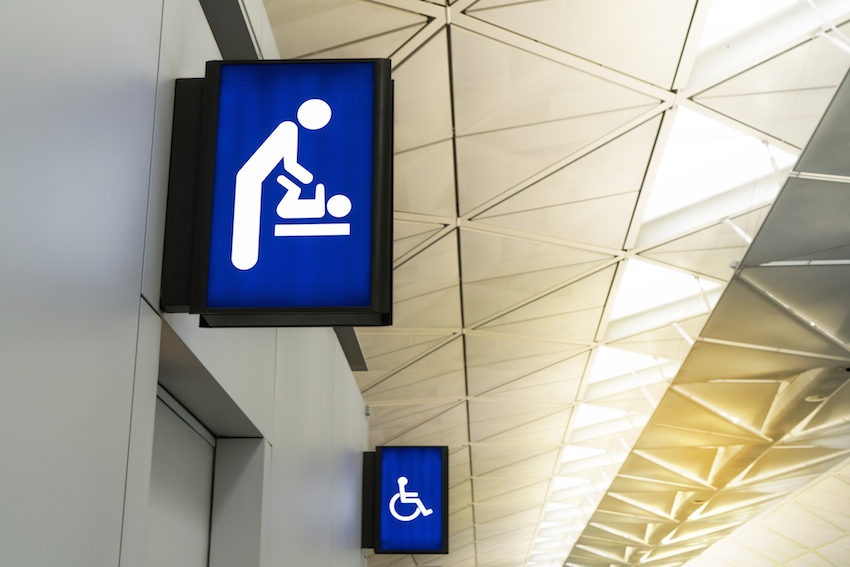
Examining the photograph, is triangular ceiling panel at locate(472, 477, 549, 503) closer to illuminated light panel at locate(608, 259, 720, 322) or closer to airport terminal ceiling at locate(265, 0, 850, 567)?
airport terminal ceiling at locate(265, 0, 850, 567)

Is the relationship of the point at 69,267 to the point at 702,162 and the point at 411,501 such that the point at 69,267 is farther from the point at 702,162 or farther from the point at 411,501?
the point at 702,162

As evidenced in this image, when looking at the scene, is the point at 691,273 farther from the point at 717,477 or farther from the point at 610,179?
the point at 717,477

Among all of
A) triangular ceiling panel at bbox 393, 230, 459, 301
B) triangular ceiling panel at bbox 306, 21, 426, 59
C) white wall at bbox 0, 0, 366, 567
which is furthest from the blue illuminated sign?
white wall at bbox 0, 0, 366, 567

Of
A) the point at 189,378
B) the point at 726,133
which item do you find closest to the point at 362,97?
the point at 189,378

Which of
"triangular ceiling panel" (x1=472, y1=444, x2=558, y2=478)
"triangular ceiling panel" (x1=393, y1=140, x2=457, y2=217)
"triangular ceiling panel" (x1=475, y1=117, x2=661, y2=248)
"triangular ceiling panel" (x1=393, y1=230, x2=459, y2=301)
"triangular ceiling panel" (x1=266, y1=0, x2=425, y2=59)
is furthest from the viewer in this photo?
"triangular ceiling panel" (x1=472, y1=444, x2=558, y2=478)

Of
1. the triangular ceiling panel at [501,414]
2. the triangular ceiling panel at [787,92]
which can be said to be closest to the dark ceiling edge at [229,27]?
the triangular ceiling panel at [787,92]

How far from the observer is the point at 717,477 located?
2964cm

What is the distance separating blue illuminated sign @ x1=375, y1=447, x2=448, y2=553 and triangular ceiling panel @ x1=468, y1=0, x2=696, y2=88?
8816 millimetres

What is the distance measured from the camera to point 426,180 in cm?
1310

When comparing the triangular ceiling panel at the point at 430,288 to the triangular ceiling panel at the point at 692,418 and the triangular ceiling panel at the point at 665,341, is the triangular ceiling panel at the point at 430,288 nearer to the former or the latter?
the triangular ceiling panel at the point at 665,341

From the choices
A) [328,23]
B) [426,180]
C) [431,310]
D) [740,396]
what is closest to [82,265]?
[328,23]

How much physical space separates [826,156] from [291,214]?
34.6 feet

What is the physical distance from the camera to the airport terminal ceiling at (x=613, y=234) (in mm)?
10438

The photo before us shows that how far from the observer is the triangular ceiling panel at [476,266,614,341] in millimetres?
17766
